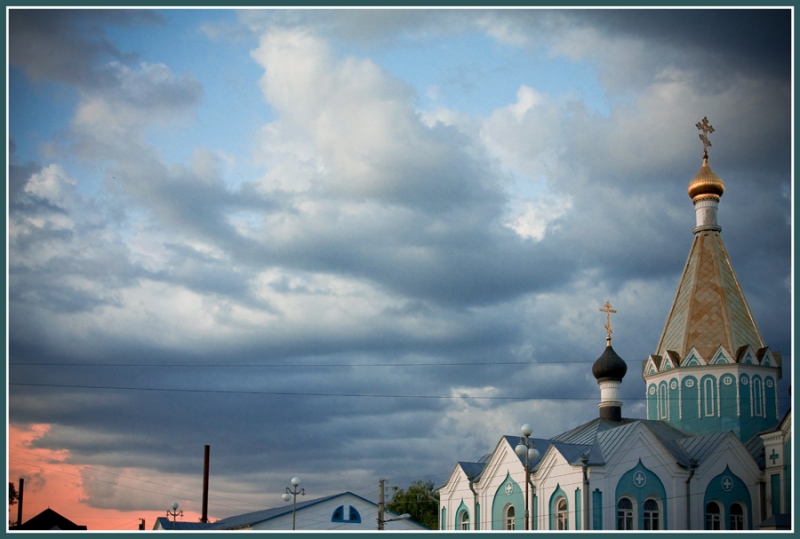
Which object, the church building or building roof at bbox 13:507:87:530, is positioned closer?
the church building

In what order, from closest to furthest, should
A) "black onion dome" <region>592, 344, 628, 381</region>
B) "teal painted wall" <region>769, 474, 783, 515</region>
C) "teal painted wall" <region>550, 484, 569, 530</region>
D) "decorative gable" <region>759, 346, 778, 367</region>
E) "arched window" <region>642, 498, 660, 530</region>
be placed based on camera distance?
"arched window" <region>642, 498, 660, 530</region>
"teal painted wall" <region>550, 484, 569, 530</region>
"teal painted wall" <region>769, 474, 783, 515</region>
"decorative gable" <region>759, 346, 778, 367</region>
"black onion dome" <region>592, 344, 628, 381</region>

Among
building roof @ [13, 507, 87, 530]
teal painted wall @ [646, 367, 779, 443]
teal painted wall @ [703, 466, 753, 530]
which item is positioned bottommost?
building roof @ [13, 507, 87, 530]

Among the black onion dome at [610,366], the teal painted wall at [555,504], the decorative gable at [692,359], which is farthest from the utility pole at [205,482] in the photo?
the decorative gable at [692,359]

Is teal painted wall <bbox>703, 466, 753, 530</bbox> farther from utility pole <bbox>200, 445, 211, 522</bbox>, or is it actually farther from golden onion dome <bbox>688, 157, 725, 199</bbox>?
utility pole <bbox>200, 445, 211, 522</bbox>

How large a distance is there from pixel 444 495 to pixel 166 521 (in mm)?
13753

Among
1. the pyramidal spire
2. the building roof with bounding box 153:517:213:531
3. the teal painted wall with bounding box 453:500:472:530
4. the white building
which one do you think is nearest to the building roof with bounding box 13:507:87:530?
the building roof with bounding box 153:517:213:531

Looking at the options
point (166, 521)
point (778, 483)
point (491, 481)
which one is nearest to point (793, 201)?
point (778, 483)

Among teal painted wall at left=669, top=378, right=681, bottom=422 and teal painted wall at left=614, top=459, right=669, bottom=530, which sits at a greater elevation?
teal painted wall at left=669, top=378, right=681, bottom=422

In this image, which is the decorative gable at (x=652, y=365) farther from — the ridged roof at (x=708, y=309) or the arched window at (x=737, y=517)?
the arched window at (x=737, y=517)

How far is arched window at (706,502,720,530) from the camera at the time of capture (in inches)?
1366

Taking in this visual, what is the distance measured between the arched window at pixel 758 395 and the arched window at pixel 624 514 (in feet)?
27.8

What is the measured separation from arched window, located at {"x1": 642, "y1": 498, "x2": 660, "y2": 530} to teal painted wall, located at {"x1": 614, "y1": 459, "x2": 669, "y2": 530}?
0.12 meters

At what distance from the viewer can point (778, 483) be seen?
3550 cm

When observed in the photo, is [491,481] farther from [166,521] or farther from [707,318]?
[166,521]
